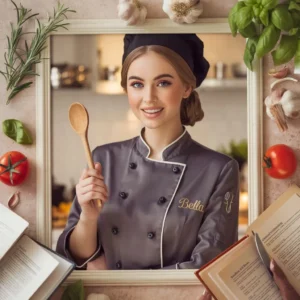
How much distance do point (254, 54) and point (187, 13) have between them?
0.70ft

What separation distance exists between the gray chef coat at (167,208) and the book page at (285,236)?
9 cm

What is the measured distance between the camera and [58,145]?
153 centimetres

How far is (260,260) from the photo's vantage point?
57.9 inches

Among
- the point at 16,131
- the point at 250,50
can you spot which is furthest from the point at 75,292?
the point at 250,50

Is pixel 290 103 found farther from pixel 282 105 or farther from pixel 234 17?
pixel 234 17

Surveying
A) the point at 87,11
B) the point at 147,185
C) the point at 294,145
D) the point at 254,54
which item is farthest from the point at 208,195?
the point at 87,11

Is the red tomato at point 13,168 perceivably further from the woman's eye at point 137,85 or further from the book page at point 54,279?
the woman's eye at point 137,85

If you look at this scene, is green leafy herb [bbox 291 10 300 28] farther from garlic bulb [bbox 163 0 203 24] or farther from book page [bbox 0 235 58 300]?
book page [bbox 0 235 58 300]

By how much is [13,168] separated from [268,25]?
0.78 meters

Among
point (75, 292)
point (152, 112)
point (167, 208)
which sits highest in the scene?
point (152, 112)

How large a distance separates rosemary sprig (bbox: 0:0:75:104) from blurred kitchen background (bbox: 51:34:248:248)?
4 cm

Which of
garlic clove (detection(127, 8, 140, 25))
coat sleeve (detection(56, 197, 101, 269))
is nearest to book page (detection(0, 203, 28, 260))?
coat sleeve (detection(56, 197, 101, 269))

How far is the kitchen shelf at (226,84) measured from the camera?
1499mm

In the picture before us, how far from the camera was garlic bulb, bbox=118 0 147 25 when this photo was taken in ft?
4.79
